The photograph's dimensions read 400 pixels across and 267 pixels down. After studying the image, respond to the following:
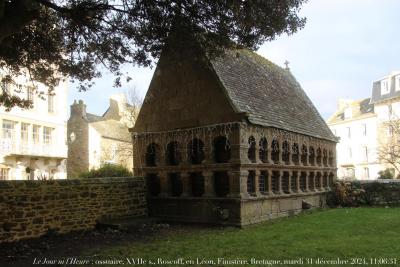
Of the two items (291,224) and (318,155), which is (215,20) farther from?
(318,155)

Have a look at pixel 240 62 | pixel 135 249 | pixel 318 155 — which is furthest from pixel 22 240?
pixel 318 155

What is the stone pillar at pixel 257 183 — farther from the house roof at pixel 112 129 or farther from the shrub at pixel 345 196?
the house roof at pixel 112 129

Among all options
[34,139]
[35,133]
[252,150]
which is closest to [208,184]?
[252,150]

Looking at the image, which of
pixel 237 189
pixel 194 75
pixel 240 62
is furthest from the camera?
pixel 240 62

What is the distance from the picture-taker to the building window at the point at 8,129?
2888cm

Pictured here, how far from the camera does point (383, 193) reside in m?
20.9

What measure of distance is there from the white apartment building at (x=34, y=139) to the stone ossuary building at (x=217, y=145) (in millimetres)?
14333

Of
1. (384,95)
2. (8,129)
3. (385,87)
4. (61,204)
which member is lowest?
(61,204)

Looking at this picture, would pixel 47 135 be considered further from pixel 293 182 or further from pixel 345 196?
pixel 345 196

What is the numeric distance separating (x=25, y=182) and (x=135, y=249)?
4.03 m

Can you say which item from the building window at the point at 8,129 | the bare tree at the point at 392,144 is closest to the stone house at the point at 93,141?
the building window at the point at 8,129

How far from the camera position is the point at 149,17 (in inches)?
401

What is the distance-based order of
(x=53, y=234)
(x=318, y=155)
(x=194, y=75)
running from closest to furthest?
(x=53, y=234) < (x=194, y=75) < (x=318, y=155)

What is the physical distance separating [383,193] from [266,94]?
29.0 ft
